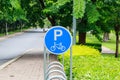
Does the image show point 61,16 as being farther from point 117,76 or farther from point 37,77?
point 117,76

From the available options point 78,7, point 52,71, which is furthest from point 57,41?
point 52,71

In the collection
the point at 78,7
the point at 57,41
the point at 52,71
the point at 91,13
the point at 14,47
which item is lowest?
the point at 14,47

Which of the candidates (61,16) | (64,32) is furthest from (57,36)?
(61,16)

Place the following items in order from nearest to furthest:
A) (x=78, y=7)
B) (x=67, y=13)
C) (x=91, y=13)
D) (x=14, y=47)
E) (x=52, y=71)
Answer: (x=78, y=7) < (x=52, y=71) < (x=91, y=13) < (x=67, y=13) < (x=14, y=47)

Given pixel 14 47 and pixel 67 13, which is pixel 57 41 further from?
pixel 14 47

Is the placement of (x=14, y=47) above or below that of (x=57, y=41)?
below

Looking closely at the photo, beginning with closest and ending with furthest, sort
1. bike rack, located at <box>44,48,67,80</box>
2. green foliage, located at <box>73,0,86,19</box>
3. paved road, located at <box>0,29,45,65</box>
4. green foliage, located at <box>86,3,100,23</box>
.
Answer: green foliage, located at <box>73,0,86,19</box> < bike rack, located at <box>44,48,67,80</box> < green foliage, located at <box>86,3,100,23</box> < paved road, located at <box>0,29,45,65</box>

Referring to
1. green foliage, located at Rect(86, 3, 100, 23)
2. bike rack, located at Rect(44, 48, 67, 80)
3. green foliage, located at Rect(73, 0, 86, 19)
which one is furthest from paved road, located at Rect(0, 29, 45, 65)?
green foliage, located at Rect(73, 0, 86, 19)

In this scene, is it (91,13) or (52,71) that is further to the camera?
(91,13)

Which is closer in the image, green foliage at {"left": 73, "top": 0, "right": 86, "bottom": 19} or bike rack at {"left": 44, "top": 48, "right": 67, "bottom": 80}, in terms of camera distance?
green foliage at {"left": 73, "top": 0, "right": 86, "bottom": 19}

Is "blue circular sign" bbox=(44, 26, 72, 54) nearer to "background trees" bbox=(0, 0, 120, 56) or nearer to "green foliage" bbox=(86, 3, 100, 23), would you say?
"background trees" bbox=(0, 0, 120, 56)

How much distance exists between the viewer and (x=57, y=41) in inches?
312

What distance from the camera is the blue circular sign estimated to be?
313 inches

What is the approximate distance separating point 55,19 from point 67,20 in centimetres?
124
